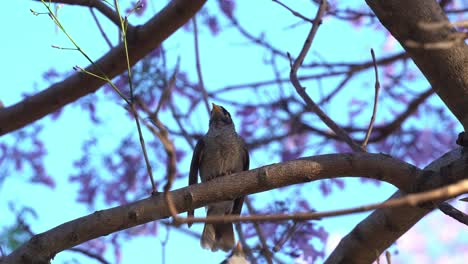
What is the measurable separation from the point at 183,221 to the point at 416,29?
1549mm

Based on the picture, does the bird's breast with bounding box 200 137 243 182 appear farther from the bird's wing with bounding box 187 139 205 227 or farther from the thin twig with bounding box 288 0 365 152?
the thin twig with bounding box 288 0 365 152

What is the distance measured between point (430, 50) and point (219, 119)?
11.3 feet

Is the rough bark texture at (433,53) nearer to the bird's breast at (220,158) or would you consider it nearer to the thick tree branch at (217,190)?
the thick tree branch at (217,190)

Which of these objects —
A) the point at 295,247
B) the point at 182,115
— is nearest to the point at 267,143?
the point at 182,115

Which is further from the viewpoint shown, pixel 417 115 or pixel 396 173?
pixel 417 115

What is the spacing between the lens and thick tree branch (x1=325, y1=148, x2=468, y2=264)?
3.16 meters

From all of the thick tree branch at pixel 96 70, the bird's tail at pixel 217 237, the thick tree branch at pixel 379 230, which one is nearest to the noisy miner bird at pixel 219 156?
the bird's tail at pixel 217 237

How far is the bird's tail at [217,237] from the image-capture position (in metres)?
4.96

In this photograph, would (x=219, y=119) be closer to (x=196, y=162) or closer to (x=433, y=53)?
(x=196, y=162)

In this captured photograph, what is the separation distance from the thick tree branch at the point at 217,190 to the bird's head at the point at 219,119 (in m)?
2.84

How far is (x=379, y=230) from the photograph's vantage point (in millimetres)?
3457

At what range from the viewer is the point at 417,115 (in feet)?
21.6

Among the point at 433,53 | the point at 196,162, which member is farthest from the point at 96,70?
the point at 433,53

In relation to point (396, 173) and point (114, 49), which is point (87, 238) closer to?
point (396, 173)
